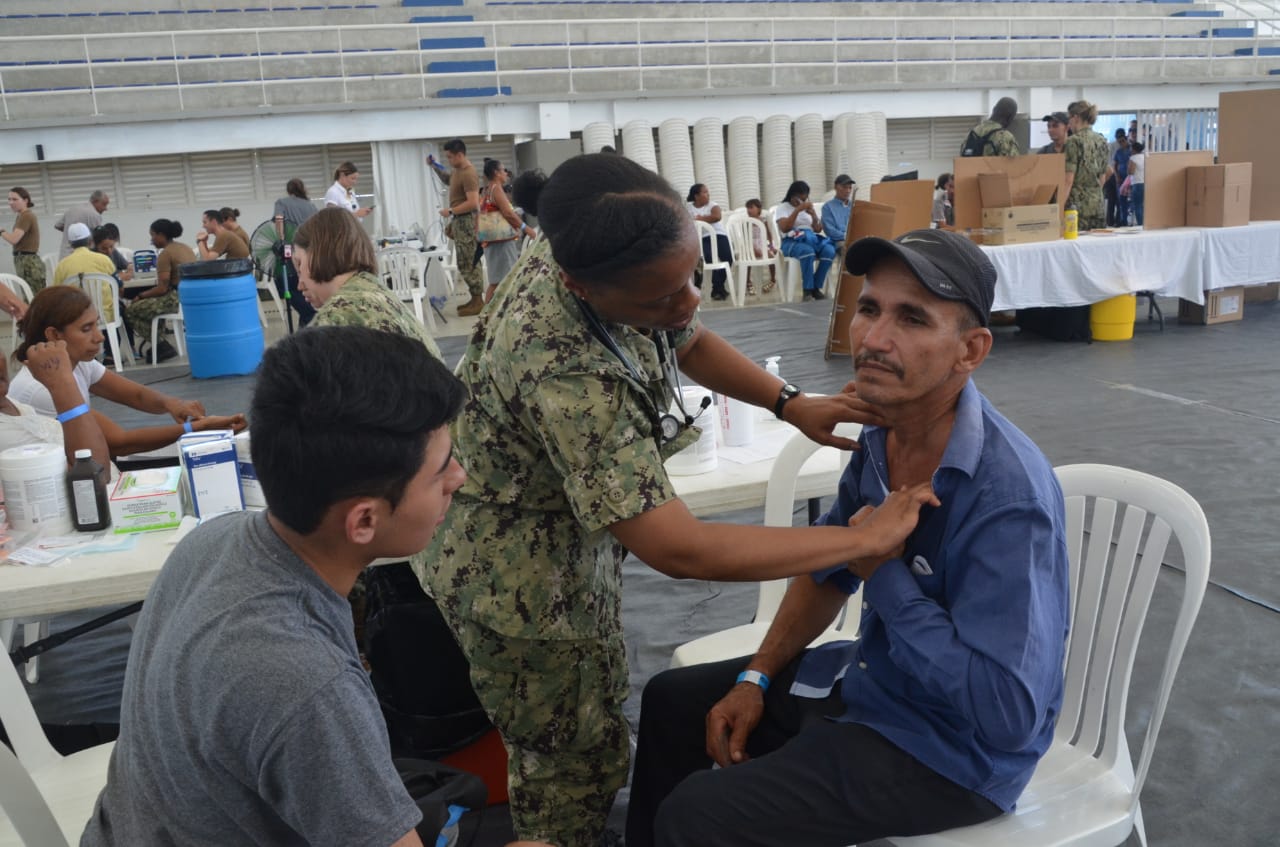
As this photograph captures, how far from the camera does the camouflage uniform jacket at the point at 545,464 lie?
1355 millimetres

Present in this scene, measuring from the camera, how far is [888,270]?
1.47m

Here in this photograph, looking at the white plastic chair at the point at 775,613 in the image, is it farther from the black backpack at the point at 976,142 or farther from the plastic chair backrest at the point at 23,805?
the black backpack at the point at 976,142

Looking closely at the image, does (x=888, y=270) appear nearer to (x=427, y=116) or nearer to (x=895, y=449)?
(x=895, y=449)

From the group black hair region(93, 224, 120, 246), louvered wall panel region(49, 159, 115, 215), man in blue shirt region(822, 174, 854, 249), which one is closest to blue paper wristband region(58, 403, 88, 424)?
black hair region(93, 224, 120, 246)

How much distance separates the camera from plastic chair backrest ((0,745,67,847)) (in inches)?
52.2

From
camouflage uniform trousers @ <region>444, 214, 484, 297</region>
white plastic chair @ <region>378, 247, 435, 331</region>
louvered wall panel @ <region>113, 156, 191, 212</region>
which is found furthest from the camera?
louvered wall panel @ <region>113, 156, 191, 212</region>

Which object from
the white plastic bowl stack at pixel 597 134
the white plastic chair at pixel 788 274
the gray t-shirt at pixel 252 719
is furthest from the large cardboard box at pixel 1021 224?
the white plastic bowl stack at pixel 597 134

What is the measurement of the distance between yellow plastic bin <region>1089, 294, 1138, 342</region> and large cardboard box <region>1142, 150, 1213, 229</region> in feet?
2.58

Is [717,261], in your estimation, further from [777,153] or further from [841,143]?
[841,143]

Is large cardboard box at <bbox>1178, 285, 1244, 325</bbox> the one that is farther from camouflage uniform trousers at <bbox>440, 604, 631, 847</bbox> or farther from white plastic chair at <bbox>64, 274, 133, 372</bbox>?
white plastic chair at <bbox>64, 274, 133, 372</bbox>

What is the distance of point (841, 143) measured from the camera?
52.3 ft

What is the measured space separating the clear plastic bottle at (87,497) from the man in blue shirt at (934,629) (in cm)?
144

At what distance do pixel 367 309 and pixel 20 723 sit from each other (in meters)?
1.25

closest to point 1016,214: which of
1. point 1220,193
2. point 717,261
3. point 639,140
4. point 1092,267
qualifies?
point 1092,267
